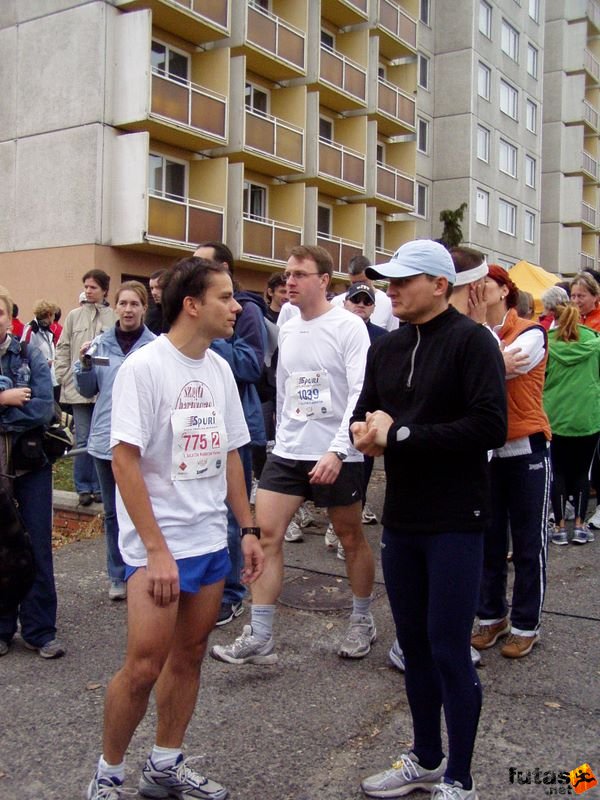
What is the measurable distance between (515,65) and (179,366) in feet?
128

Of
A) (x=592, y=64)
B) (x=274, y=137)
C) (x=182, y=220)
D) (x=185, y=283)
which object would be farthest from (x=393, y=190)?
(x=185, y=283)

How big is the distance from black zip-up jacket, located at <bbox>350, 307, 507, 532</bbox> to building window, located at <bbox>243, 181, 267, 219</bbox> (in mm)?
22627

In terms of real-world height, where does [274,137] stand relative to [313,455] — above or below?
above

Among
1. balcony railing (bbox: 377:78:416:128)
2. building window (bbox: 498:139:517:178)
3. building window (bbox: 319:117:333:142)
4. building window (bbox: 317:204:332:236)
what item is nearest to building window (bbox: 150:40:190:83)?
building window (bbox: 319:117:333:142)

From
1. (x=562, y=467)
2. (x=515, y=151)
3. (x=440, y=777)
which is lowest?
(x=440, y=777)

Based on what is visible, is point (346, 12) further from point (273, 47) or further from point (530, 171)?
point (530, 171)

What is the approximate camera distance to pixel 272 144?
79.3 feet

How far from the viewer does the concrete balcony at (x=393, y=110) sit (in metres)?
29.4

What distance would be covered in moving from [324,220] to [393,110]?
5073 millimetres

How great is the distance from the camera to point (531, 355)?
434cm

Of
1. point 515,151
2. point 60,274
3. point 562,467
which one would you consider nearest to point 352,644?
point 562,467

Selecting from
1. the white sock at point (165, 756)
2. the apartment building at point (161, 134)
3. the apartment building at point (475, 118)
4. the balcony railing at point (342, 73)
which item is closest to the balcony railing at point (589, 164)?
the apartment building at point (475, 118)

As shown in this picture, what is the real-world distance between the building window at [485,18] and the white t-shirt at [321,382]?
34122 millimetres

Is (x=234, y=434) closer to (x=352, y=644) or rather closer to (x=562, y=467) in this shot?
(x=352, y=644)
